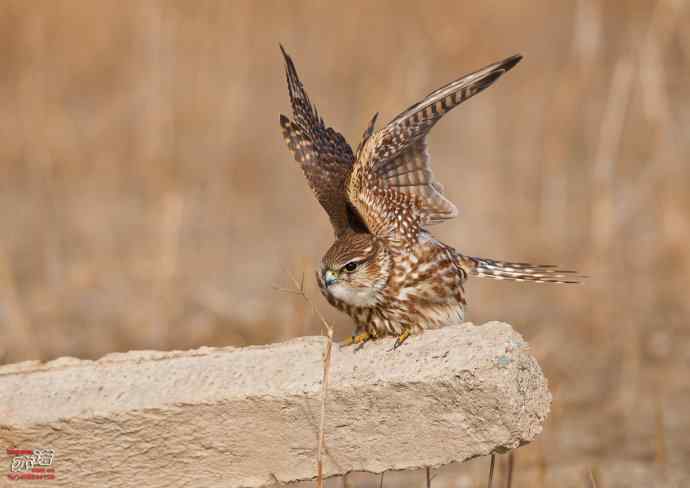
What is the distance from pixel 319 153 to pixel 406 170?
343mm

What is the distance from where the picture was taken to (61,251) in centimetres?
819

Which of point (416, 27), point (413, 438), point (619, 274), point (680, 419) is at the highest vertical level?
point (416, 27)

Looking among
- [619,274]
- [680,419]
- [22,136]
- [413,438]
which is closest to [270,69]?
[22,136]

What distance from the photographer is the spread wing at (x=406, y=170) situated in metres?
3.59

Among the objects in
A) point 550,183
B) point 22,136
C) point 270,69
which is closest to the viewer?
point 22,136

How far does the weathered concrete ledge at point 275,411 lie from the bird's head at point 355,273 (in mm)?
288

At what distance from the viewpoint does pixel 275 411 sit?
3244mm

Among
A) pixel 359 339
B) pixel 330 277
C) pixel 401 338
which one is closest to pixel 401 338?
pixel 401 338

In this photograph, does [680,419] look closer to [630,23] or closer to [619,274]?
[619,274]

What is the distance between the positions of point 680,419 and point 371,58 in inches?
210

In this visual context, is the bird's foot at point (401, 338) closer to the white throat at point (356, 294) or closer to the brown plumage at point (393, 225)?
the brown plumage at point (393, 225)

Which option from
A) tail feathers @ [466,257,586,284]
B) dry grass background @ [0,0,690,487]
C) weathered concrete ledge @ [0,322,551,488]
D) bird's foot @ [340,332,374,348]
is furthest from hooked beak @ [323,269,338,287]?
dry grass background @ [0,0,690,487]

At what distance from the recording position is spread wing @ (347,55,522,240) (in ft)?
11.8

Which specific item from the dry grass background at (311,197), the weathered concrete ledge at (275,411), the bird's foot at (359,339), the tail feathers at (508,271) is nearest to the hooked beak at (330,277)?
the bird's foot at (359,339)
